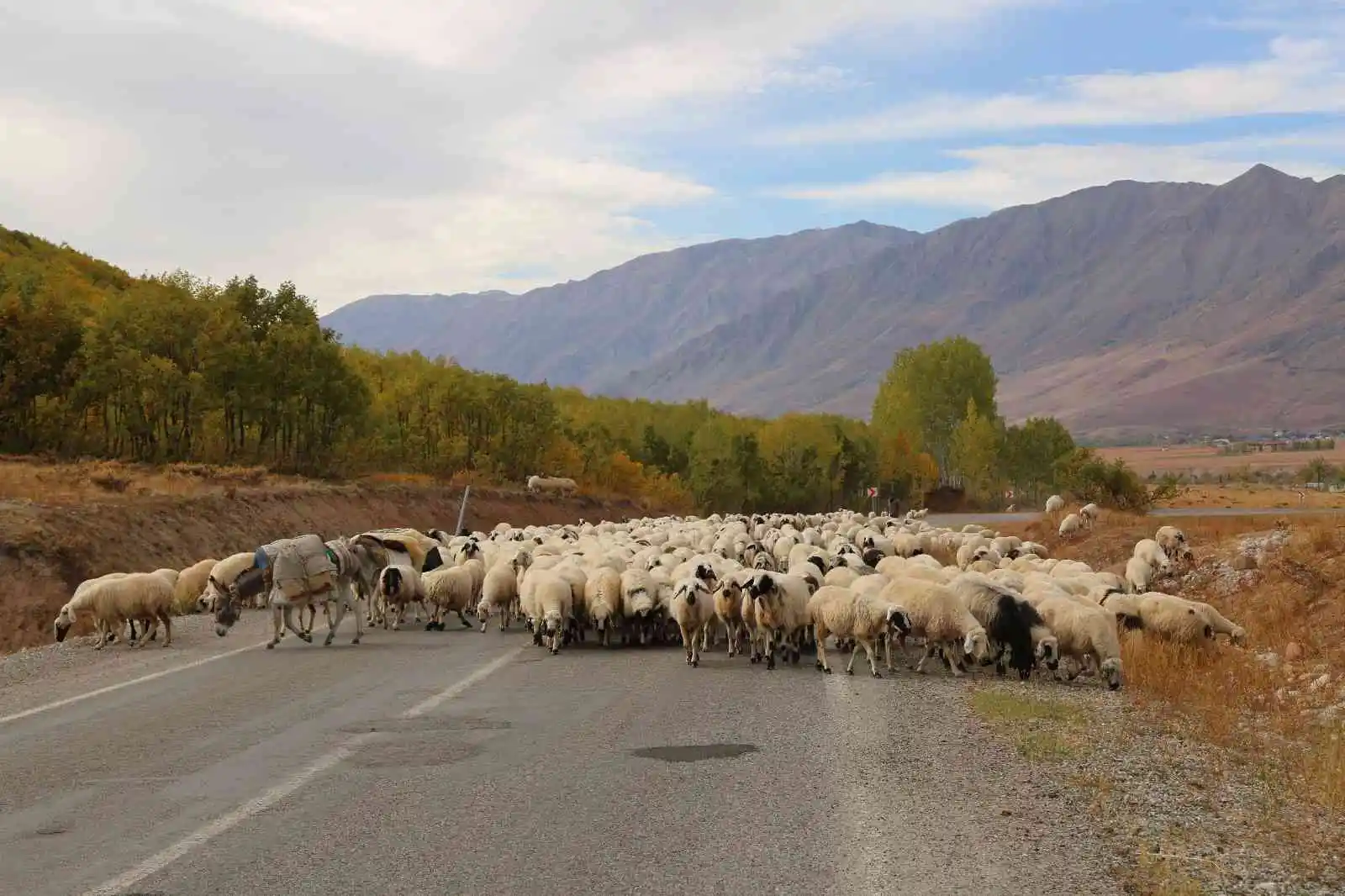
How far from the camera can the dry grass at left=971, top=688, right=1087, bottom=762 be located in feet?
35.3

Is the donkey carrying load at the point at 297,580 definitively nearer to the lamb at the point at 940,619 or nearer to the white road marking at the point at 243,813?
the white road marking at the point at 243,813

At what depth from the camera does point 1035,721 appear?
12.1 m

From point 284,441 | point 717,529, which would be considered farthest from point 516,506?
point 717,529

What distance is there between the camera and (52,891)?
704 centimetres

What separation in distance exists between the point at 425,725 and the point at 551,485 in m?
62.9

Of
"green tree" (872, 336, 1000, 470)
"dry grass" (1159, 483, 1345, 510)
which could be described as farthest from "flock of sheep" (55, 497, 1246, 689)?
"green tree" (872, 336, 1000, 470)

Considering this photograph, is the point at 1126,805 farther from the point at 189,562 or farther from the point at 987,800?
the point at 189,562

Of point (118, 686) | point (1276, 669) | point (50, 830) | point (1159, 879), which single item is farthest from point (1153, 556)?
point (50, 830)

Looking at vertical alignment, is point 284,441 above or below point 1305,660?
above

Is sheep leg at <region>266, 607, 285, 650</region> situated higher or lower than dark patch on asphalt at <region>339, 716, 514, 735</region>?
higher

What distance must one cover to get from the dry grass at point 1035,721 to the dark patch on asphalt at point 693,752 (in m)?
2.27

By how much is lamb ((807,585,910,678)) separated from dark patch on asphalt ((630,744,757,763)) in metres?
4.81

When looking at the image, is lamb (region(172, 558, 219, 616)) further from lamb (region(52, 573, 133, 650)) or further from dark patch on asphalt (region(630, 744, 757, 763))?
dark patch on asphalt (region(630, 744, 757, 763))

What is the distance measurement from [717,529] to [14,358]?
26918 mm
